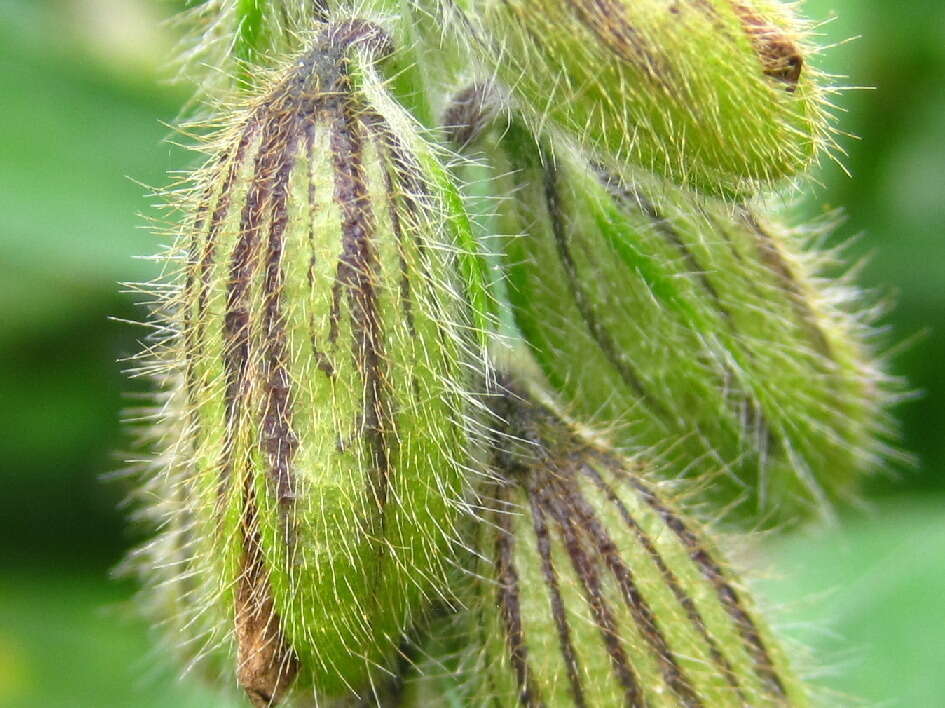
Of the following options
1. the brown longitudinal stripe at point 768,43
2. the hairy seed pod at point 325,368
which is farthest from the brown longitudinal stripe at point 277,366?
the brown longitudinal stripe at point 768,43

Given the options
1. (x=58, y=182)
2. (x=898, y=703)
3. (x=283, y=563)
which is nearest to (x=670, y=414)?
(x=283, y=563)

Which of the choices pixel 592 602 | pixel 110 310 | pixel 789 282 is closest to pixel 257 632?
pixel 592 602

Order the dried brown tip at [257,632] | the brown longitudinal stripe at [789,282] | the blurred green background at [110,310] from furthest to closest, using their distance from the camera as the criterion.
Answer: the blurred green background at [110,310], the brown longitudinal stripe at [789,282], the dried brown tip at [257,632]

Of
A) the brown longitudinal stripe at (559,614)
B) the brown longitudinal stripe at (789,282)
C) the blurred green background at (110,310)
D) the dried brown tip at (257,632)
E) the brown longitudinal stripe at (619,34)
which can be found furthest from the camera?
the blurred green background at (110,310)

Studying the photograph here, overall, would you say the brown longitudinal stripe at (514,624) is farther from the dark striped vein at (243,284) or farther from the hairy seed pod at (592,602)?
the dark striped vein at (243,284)

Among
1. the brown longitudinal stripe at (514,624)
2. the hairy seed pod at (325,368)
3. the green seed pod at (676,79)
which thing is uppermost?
the green seed pod at (676,79)

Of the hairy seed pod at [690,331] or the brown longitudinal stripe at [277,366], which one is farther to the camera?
the hairy seed pod at [690,331]

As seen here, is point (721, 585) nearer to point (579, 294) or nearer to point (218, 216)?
point (579, 294)
